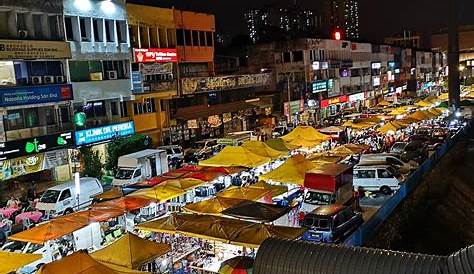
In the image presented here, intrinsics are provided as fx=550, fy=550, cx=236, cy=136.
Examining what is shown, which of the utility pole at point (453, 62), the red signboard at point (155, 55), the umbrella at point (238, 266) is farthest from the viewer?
the utility pole at point (453, 62)

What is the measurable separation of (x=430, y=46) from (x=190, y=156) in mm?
137932

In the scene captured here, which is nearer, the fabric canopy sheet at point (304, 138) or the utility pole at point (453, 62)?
the fabric canopy sheet at point (304, 138)

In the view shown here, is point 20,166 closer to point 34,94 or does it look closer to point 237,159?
point 34,94

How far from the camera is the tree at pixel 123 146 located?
117 ft

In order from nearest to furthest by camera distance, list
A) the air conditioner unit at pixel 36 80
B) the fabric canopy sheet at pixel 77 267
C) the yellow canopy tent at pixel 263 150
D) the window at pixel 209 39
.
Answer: the fabric canopy sheet at pixel 77 267, the yellow canopy tent at pixel 263 150, the air conditioner unit at pixel 36 80, the window at pixel 209 39

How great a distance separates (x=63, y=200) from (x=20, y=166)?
5.93 m

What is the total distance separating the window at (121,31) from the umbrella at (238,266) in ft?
86.2

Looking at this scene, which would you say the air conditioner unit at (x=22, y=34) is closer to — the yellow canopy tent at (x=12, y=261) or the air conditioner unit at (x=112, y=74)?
the air conditioner unit at (x=112, y=74)

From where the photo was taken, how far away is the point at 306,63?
65250mm

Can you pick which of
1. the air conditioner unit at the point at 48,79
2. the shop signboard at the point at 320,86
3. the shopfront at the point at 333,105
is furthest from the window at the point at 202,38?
the shopfront at the point at 333,105

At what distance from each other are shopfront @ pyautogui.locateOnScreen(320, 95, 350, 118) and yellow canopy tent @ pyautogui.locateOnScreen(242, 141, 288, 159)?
37144 millimetres

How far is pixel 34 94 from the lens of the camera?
30219 millimetres

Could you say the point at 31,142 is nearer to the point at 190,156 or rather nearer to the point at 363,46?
the point at 190,156

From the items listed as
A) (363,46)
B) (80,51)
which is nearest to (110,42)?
(80,51)
